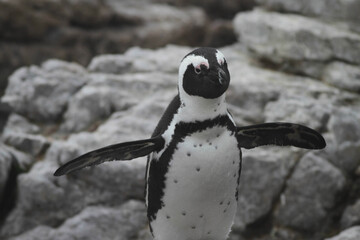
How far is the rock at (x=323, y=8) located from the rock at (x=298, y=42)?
0.26ft

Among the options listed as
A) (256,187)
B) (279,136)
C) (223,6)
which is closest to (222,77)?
(279,136)

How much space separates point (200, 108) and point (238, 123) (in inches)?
78.1

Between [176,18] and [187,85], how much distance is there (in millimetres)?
6585

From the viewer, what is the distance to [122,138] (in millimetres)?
4523

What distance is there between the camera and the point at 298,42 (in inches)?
208

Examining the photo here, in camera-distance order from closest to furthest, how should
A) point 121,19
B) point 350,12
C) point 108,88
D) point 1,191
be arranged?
1. point 1,191
2. point 108,88
3. point 350,12
4. point 121,19

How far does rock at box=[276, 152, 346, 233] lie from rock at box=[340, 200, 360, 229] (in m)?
Answer: 0.11

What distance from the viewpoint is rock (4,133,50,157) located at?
15.1 ft

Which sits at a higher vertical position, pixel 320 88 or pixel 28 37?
pixel 320 88

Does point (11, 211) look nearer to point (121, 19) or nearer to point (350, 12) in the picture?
point (350, 12)

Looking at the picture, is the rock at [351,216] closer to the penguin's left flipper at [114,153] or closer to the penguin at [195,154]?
the penguin at [195,154]

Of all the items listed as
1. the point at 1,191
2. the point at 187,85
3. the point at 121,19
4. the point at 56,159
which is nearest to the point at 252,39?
A: the point at 56,159

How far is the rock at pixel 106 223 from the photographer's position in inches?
170

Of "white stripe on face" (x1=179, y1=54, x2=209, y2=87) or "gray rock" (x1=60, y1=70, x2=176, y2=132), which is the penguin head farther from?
"gray rock" (x1=60, y1=70, x2=176, y2=132)
